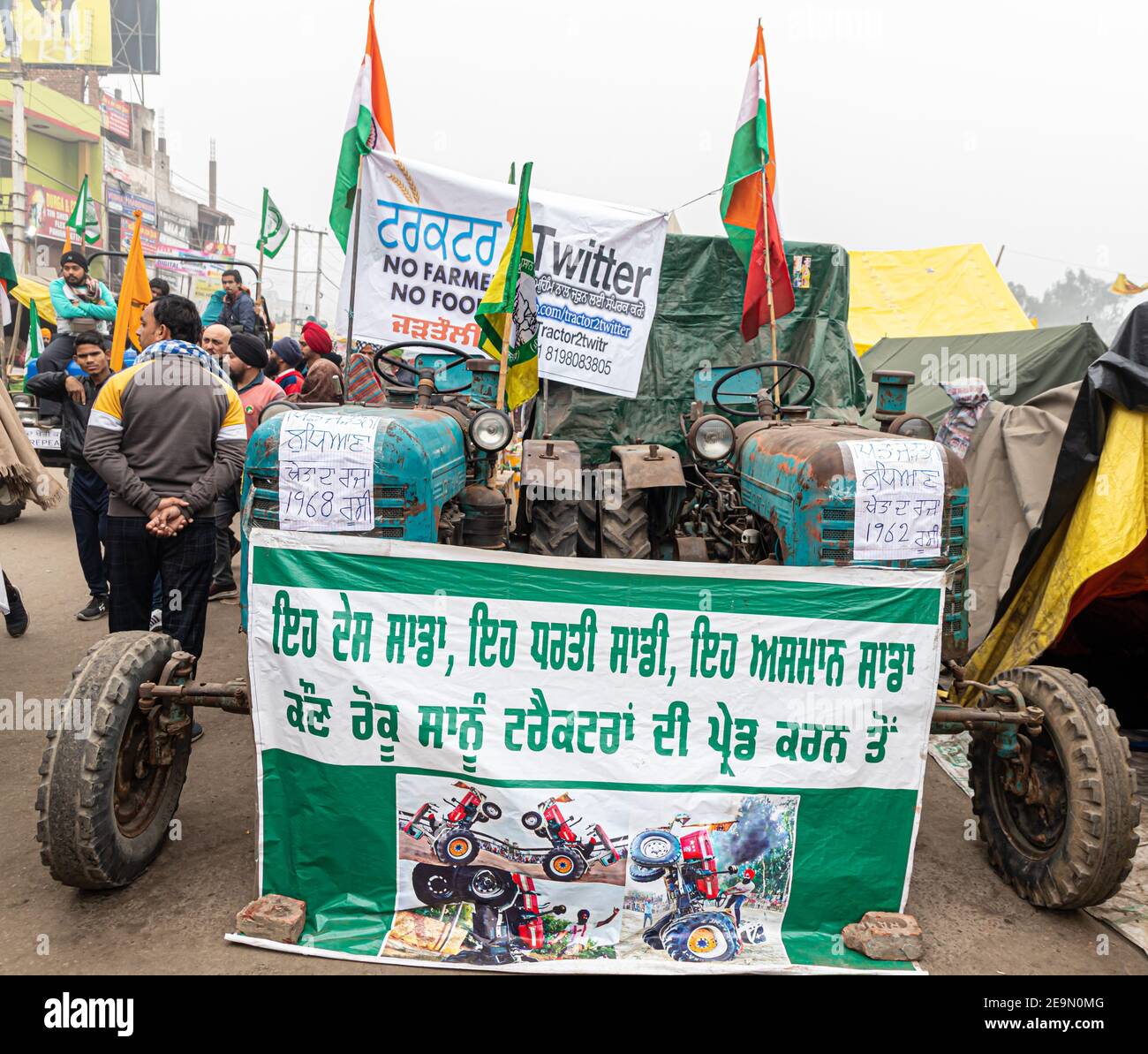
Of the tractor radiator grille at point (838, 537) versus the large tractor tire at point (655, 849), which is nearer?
the large tractor tire at point (655, 849)

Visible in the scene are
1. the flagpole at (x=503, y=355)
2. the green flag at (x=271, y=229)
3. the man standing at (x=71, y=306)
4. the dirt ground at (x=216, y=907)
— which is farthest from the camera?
the green flag at (x=271, y=229)

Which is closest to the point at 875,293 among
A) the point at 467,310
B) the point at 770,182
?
the point at 770,182

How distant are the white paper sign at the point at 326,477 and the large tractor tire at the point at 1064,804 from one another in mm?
2580

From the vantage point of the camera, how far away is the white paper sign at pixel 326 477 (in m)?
3.35

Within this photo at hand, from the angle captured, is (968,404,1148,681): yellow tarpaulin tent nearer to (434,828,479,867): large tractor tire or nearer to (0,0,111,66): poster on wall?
(434,828,479,867): large tractor tire

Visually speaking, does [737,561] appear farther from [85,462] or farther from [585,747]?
[85,462]

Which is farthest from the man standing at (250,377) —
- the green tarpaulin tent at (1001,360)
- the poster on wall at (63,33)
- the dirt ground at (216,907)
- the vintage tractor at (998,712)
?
the poster on wall at (63,33)

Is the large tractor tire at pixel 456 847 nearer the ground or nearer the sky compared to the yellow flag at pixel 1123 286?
nearer the ground

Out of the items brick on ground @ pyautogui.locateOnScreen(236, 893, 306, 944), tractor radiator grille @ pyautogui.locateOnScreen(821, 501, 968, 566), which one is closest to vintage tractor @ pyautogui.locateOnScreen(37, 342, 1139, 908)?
tractor radiator grille @ pyautogui.locateOnScreen(821, 501, 968, 566)

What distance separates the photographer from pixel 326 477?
3.36 m

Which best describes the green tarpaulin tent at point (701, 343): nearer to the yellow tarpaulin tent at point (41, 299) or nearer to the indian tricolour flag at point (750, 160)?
the indian tricolour flag at point (750, 160)

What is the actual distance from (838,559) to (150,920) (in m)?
2.75

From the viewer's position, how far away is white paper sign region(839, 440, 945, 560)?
11.4 ft

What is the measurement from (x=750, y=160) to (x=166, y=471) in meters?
5.41
